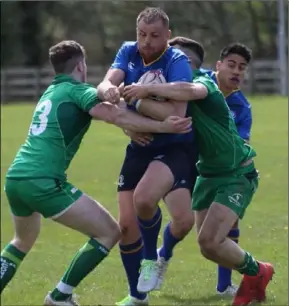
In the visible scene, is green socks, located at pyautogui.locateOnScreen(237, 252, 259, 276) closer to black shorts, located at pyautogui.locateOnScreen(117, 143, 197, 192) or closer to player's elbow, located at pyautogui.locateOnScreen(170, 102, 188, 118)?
black shorts, located at pyautogui.locateOnScreen(117, 143, 197, 192)

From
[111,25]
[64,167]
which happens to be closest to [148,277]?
[64,167]

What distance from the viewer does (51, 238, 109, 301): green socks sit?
714 centimetres

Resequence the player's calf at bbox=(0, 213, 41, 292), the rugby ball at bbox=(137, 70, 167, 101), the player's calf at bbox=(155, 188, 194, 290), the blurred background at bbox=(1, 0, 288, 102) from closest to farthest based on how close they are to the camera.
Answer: the player's calf at bbox=(0, 213, 41, 292)
the rugby ball at bbox=(137, 70, 167, 101)
the player's calf at bbox=(155, 188, 194, 290)
the blurred background at bbox=(1, 0, 288, 102)

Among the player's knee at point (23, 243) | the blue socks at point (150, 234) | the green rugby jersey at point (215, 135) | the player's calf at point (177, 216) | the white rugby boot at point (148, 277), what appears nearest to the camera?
the player's knee at point (23, 243)

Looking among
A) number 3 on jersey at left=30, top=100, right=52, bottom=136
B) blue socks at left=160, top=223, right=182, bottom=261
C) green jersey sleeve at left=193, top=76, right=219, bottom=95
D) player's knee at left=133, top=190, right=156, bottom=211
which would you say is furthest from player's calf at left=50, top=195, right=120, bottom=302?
blue socks at left=160, top=223, right=182, bottom=261

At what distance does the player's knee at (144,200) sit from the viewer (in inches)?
298

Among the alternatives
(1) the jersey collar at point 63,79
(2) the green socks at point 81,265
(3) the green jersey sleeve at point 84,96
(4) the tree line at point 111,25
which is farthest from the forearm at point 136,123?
(4) the tree line at point 111,25

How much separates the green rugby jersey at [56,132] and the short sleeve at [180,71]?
26.3 inches

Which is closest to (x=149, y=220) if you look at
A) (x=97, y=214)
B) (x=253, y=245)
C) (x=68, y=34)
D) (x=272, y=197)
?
(x=97, y=214)

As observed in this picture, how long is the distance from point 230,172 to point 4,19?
43704mm

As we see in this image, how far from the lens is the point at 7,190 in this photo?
7.15 m

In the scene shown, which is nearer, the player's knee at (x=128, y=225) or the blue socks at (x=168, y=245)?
the player's knee at (x=128, y=225)

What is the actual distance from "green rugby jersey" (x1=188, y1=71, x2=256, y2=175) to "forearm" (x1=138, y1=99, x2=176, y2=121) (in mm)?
389

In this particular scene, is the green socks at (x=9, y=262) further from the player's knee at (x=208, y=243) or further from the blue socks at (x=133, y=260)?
the player's knee at (x=208, y=243)
